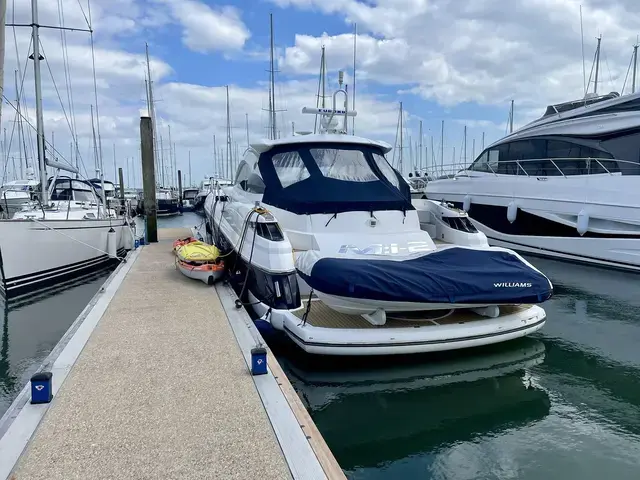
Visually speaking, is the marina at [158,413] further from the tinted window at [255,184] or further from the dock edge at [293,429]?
the tinted window at [255,184]

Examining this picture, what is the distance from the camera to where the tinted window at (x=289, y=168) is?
7797mm

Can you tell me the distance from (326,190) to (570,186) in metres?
8.56

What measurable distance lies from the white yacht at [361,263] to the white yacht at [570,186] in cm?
600

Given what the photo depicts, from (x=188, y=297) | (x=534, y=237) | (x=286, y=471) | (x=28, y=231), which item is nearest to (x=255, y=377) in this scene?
(x=286, y=471)

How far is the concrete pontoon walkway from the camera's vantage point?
2932mm

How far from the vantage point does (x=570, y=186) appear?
12.9 m

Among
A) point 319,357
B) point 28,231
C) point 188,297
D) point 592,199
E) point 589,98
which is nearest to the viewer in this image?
point 319,357

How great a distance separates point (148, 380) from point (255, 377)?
902mm

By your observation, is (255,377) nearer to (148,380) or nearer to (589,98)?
(148,380)

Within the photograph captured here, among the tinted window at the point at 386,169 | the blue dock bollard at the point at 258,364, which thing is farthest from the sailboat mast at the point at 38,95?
the blue dock bollard at the point at 258,364

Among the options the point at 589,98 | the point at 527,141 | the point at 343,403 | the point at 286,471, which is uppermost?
the point at 589,98

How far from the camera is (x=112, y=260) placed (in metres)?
13.5

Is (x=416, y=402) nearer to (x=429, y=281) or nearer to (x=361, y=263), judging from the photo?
(x=429, y=281)

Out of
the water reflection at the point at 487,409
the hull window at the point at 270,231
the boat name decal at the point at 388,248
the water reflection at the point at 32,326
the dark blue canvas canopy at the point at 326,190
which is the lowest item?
the water reflection at the point at 32,326
